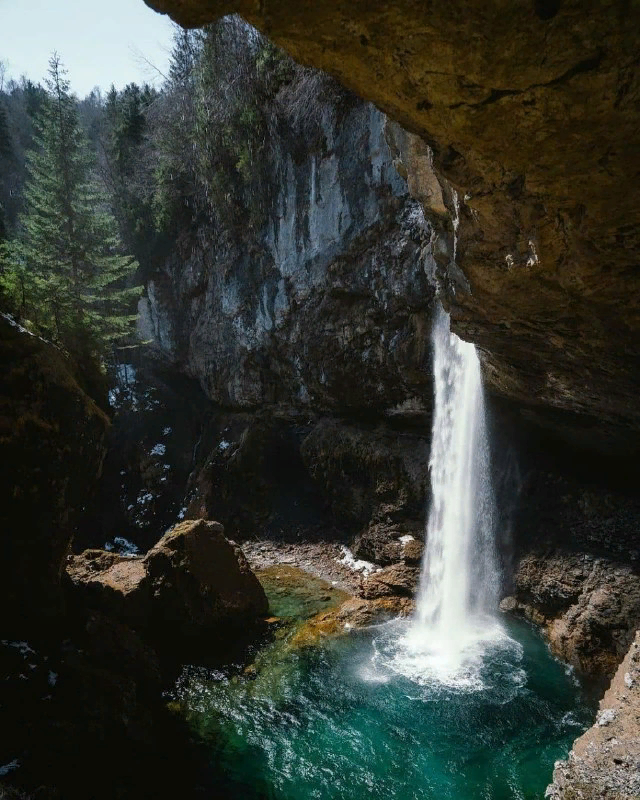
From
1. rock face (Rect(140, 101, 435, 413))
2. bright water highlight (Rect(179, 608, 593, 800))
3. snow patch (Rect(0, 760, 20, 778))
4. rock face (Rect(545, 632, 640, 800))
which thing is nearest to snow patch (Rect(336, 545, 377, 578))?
bright water highlight (Rect(179, 608, 593, 800))

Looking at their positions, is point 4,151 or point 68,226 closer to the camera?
point 68,226

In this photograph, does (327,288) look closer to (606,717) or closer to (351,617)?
(351,617)

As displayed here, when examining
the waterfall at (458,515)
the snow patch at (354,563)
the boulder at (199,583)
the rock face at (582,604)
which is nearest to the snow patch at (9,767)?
the boulder at (199,583)

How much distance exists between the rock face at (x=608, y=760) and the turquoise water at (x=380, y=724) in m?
1.67

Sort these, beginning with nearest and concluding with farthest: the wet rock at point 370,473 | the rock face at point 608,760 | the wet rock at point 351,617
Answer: the rock face at point 608,760 → the wet rock at point 351,617 → the wet rock at point 370,473

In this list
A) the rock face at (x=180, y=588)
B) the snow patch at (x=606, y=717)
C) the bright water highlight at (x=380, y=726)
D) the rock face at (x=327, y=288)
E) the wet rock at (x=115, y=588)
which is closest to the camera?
the snow patch at (x=606, y=717)

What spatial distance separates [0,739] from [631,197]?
809 centimetres

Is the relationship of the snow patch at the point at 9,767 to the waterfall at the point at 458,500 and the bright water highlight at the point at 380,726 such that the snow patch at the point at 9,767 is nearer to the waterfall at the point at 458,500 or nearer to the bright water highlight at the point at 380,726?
the bright water highlight at the point at 380,726

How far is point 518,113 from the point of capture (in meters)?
3.39

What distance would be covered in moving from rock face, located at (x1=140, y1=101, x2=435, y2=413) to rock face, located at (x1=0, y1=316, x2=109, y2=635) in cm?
868

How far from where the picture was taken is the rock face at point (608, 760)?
4.42 m

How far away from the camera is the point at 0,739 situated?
536cm

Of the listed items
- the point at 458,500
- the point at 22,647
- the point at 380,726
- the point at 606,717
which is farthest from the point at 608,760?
the point at 458,500

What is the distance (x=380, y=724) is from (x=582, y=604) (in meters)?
4.80
